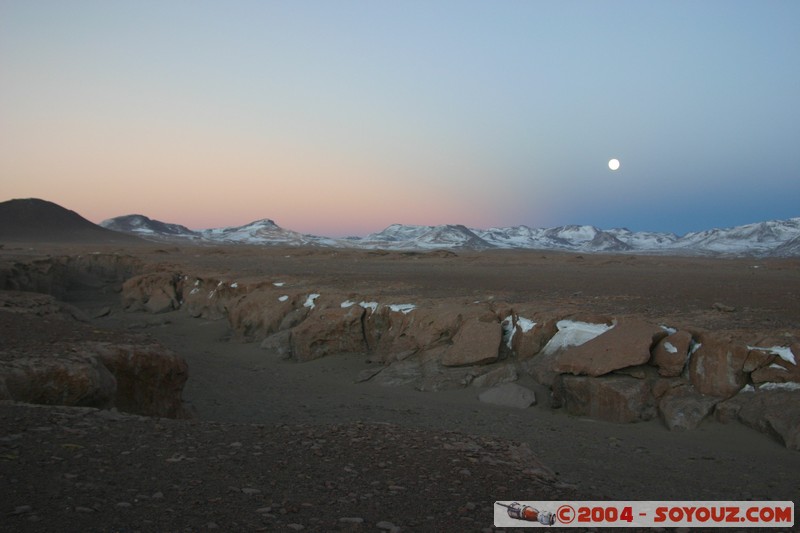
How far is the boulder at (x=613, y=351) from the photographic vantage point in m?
10.2

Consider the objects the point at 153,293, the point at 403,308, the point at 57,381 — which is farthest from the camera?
the point at 153,293

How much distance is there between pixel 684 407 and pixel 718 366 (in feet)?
3.00

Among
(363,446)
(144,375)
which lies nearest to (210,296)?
(144,375)

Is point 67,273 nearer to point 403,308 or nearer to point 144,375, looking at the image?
point 403,308

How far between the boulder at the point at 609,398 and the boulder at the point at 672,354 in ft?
1.51

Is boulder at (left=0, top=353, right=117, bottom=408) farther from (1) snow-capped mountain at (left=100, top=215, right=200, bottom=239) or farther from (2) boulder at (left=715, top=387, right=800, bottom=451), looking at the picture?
(1) snow-capped mountain at (left=100, top=215, right=200, bottom=239)

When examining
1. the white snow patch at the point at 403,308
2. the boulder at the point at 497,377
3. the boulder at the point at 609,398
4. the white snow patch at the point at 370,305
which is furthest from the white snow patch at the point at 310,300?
the boulder at the point at 609,398

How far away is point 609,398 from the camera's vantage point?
32.4 ft

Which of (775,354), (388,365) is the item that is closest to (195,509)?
(775,354)

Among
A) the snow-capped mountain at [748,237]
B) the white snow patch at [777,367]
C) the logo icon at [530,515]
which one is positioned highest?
the snow-capped mountain at [748,237]

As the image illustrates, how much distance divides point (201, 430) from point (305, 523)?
231 cm

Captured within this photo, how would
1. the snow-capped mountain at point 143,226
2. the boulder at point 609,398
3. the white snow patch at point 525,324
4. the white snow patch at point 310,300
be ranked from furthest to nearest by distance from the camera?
1. the snow-capped mountain at point 143,226
2. the white snow patch at point 310,300
3. the white snow patch at point 525,324
4. the boulder at point 609,398

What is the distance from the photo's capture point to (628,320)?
11078 mm

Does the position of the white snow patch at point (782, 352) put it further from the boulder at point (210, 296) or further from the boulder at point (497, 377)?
the boulder at point (210, 296)
